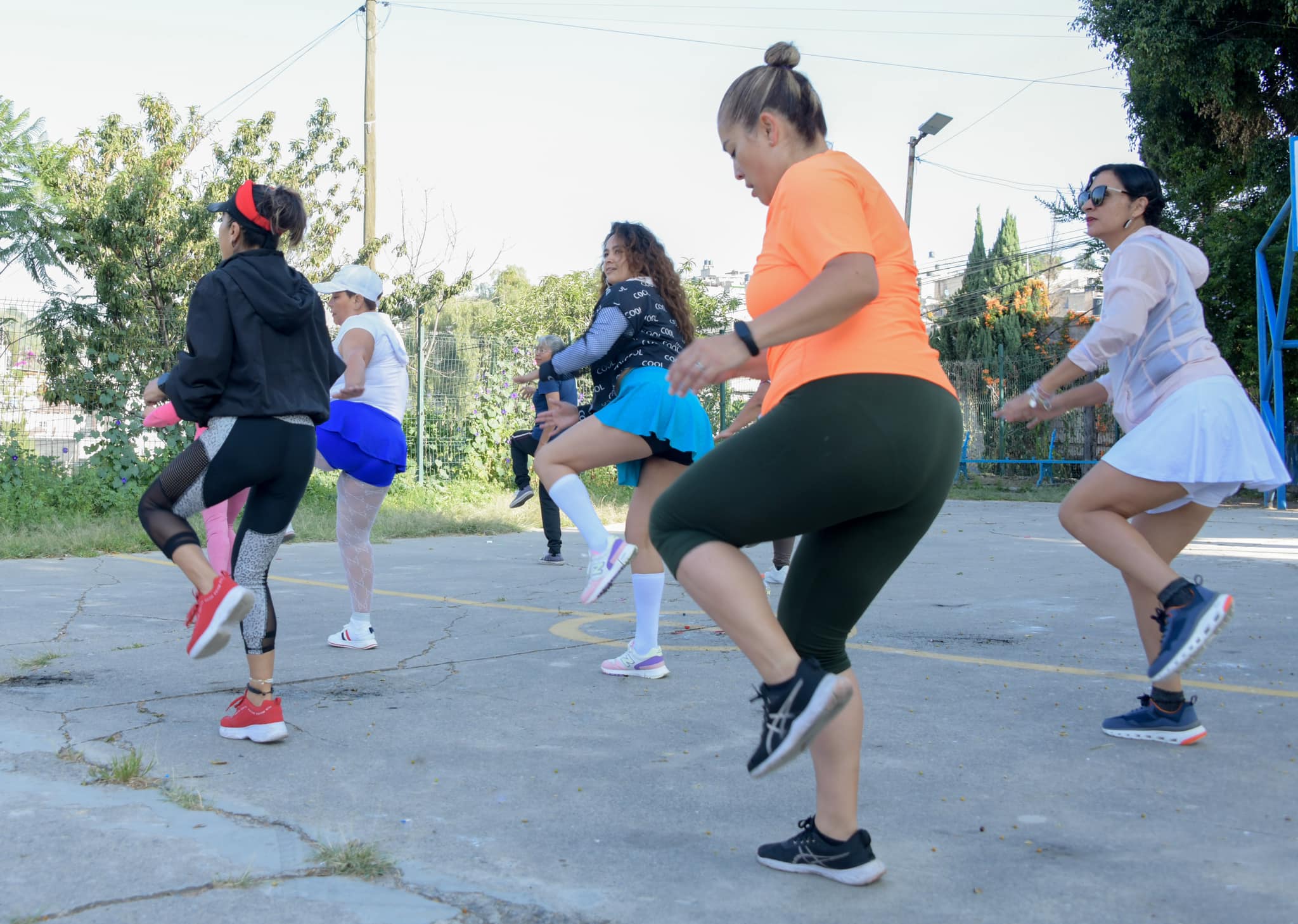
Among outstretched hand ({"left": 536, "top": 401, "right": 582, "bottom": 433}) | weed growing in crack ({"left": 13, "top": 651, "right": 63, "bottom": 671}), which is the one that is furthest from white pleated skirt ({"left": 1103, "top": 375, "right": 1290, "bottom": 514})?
weed growing in crack ({"left": 13, "top": 651, "right": 63, "bottom": 671})

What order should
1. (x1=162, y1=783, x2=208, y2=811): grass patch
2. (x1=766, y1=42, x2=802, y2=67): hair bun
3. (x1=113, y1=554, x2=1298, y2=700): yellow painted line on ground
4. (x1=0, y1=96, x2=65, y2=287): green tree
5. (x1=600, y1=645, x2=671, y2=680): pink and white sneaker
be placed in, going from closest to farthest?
(x1=766, y1=42, x2=802, y2=67): hair bun
(x1=162, y1=783, x2=208, y2=811): grass patch
(x1=113, y1=554, x2=1298, y2=700): yellow painted line on ground
(x1=600, y1=645, x2=671, y2=680): pink and white sneaker
(x1=0, y1=96, x2=65, y2=287): green tree

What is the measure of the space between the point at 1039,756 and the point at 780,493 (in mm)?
1626

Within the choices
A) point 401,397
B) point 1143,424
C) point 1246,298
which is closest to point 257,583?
point 401,397

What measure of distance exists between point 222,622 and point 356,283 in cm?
227

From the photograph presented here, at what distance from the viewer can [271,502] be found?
3.75 m

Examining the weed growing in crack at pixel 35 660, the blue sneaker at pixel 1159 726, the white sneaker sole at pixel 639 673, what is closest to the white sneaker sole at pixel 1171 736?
the blue sneaker at pixel 1159 726

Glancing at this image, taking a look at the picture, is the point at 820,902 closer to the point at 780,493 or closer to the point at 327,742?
the point at 780,493

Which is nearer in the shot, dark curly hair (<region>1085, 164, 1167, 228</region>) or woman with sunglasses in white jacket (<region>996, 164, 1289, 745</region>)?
woman with sunglasses in white jacket (<region>996, 164, 1289, 745</region>)

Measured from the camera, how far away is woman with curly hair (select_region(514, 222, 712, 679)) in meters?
4.49

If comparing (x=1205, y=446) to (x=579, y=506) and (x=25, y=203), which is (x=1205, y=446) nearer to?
(x=579, y=506)

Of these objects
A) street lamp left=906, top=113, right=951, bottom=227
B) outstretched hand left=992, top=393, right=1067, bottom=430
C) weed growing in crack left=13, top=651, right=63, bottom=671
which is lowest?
weed growing in crack left=13, top=651, right=63, bottom=671

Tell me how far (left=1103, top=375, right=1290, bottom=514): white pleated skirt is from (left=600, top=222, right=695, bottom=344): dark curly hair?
1.84 metres

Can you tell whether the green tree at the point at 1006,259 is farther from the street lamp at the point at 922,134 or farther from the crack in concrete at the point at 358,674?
the crack in concrete at the point at 358,674

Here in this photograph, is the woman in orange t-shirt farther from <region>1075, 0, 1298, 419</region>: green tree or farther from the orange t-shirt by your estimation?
<region>1075, 0, 1298, 419</region>: green tree
